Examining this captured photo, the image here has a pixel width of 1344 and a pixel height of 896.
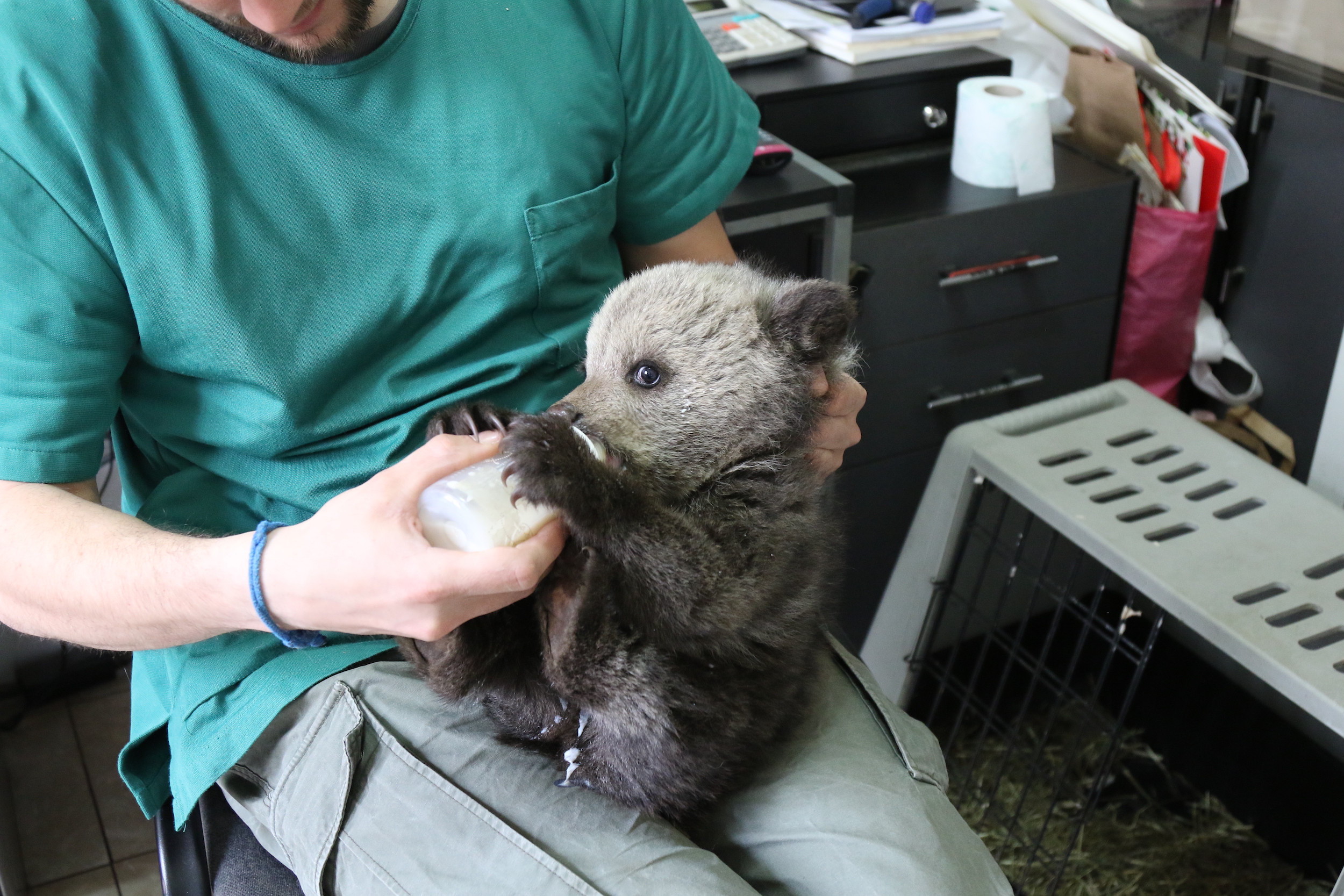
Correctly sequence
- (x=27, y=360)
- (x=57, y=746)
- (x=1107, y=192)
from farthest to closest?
(x=57, y=746) < (x=1107, y=192) < (x=27, y=360)

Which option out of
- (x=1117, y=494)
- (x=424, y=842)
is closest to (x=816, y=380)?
(x=424, y=842)

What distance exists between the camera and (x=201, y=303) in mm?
1088

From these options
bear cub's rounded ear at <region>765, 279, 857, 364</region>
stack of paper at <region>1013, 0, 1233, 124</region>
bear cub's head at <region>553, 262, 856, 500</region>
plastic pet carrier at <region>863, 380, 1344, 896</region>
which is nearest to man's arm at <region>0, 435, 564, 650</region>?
bear cub's head at <region>553, 262, 856, 500</region>

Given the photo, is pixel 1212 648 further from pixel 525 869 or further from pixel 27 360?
pixel 27 360

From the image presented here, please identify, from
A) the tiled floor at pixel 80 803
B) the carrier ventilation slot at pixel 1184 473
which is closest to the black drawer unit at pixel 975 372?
the carrier ventilation slot at pixel 1184 473

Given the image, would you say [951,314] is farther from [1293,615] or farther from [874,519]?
[1293,615]

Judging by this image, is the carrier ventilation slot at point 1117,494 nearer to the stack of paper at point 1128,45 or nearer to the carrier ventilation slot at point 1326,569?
the carrier ventilation slot at point 1326,569

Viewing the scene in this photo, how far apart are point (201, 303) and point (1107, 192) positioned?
178cm

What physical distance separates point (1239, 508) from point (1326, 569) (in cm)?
17

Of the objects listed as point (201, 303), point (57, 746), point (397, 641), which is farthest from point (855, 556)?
point (57, 746)

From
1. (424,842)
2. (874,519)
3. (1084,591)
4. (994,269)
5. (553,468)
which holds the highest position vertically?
(553,468)

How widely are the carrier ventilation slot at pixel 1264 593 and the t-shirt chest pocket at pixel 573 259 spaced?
998 mm

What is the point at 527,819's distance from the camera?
44.1 inches

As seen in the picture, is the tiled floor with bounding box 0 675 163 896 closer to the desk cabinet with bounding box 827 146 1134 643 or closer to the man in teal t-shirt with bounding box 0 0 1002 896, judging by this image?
the man in teal t-shirt with bounding box 0 0 1002 896
